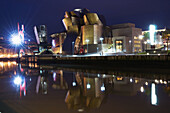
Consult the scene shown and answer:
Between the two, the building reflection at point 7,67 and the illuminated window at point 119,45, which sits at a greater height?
the illuminated window at point 119,45

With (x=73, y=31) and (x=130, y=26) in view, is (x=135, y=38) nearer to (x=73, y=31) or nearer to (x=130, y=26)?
(x=130, y=26)

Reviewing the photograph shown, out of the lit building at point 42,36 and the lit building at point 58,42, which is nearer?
the lit building at point 42,36

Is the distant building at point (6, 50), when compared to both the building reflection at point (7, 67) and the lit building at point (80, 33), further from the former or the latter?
the building reflection at point (7, 67)

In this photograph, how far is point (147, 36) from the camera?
74000 millimetres

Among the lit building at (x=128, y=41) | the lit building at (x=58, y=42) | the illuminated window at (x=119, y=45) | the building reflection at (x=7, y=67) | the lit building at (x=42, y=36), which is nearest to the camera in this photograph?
the building reflection at (x=7, y=67)

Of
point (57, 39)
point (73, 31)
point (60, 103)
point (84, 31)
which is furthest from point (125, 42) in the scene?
point (60, 103)

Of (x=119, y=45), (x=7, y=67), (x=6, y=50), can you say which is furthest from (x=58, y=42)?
(x=6, y=50)

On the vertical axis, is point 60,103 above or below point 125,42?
below

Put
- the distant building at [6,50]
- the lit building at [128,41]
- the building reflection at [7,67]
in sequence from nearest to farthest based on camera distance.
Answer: the building reflection at [7,67] → the lit building at [128,41] → the distant building at [6,50]

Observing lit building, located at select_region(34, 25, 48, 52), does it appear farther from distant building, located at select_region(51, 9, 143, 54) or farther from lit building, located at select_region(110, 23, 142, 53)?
lit building, located at select_region(110, 23, 142, 53)

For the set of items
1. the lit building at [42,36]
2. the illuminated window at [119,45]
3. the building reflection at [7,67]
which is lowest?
the building reflection at [7,67]

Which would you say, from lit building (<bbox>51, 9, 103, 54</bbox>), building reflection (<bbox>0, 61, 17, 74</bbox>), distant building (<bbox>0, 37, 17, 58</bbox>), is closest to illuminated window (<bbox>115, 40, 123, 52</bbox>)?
lit building (<bbox>51, 9, 103, 54</bbox>)

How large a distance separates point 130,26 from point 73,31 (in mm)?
22153

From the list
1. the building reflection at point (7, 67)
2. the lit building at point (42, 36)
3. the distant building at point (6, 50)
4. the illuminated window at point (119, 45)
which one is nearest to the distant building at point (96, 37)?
the illuminated window at point (119, 45)
